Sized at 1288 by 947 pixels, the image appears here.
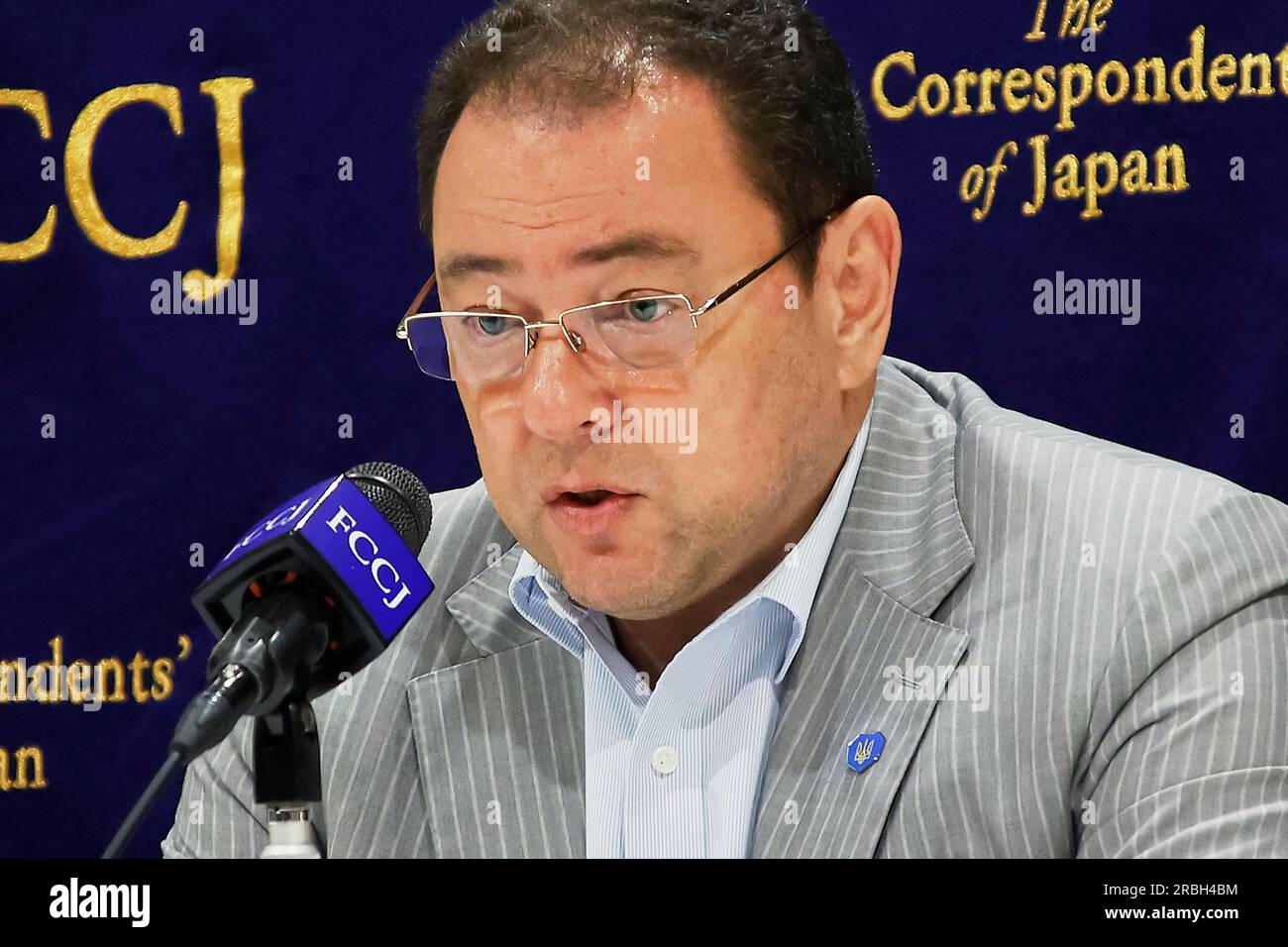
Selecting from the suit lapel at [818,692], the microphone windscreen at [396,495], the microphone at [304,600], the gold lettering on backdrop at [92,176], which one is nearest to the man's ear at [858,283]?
the suit lapel at [818,692]

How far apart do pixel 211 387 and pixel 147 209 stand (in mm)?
282

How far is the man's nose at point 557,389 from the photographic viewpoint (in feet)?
5.91

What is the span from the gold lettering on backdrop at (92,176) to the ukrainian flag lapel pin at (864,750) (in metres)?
1.30

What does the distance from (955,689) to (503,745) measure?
0.55 m

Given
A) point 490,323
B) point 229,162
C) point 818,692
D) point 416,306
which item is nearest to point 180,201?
point 229,162

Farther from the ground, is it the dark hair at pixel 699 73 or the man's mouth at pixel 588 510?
the dark hair at pixel 699 73

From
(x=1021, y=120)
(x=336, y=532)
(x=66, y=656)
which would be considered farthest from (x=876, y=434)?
(x=66, y=656)

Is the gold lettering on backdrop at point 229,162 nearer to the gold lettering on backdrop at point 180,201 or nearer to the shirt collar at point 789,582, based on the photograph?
the gold lettering on backdrop at point 180,201

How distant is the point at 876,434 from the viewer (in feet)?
6.89

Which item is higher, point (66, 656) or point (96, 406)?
point (96, 406)

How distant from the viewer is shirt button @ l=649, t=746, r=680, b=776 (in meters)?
1.96

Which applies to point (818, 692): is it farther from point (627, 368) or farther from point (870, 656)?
point (627, 368)

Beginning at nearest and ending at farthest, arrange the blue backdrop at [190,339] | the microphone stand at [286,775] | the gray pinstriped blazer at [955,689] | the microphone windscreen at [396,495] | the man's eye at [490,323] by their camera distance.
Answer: the microphone stand at [286,775], the microphone windscreen at [396,495], the gray pinstriped blazer at [955,689], the man's eye at [490,323], the blue backdrop at [190,339]
